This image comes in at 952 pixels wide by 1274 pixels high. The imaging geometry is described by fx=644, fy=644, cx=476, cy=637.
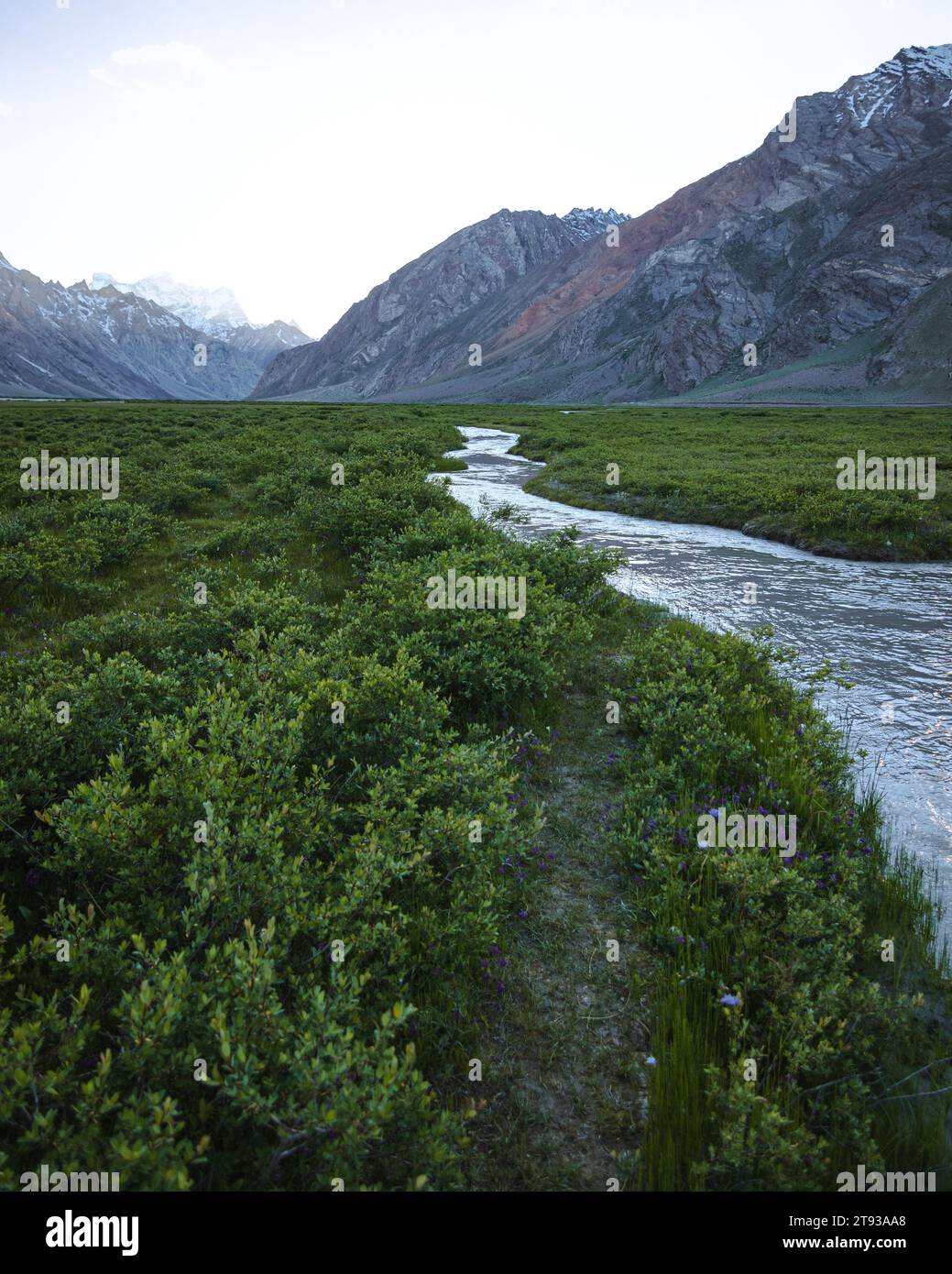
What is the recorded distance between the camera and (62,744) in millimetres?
5148

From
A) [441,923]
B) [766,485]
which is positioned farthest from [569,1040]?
[766,485]

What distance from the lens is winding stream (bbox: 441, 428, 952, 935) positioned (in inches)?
239

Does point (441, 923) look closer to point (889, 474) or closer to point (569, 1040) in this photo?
point (569, 1040)

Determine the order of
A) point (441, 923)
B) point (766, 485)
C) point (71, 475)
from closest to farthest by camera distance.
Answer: point (441, 923) → point (71, 475) → point (766, 485)

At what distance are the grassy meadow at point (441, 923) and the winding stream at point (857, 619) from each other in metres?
0.49

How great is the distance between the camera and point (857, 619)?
10.7 metres

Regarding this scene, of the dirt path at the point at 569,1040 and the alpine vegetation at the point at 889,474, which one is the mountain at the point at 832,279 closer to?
the alpine vegetation at the point at 889,474

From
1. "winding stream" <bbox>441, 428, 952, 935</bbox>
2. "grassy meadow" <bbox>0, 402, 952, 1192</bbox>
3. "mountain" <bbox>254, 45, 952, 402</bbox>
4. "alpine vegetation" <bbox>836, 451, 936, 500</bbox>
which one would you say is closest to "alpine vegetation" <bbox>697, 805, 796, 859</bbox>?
"grassy meadow" <bbox>0, 402, 952, 1192</bbox>

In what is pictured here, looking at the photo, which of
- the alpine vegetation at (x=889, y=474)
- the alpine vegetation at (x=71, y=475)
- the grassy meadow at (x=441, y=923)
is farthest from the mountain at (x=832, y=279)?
the grassy meadow at (x=441, y=923)

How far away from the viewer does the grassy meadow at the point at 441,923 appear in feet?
9.55

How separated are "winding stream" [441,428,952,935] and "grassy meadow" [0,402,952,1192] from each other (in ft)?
1.60

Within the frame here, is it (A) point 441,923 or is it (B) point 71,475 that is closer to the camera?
(A) point 441,923

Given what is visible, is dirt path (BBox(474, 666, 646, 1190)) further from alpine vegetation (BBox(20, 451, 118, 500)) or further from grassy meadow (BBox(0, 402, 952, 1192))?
alpine vegetation (BBox(20, 451, 118, 500))

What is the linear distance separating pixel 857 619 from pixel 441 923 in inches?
374
